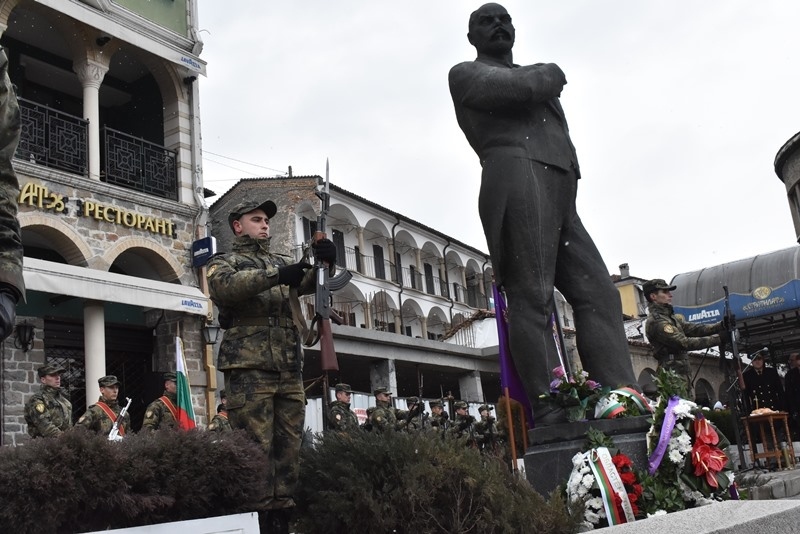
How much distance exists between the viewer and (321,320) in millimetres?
4375

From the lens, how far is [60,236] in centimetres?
1441

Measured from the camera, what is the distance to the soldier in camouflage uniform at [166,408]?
11766mm

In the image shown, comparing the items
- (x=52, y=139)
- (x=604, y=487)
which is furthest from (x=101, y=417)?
(x=604, y=487)

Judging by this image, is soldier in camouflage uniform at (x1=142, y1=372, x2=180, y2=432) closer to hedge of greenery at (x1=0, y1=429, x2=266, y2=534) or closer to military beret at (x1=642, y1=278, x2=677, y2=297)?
military beret at (x1=642, y1=278, x2=677, y2=297)

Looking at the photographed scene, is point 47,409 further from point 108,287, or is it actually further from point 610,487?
point 610,487

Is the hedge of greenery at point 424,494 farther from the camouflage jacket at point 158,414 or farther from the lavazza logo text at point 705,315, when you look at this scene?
the lavazza logo text at point 705,315

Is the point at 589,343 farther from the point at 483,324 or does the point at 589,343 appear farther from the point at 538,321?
the point at 483,324

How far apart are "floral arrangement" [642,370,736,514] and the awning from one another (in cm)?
1059

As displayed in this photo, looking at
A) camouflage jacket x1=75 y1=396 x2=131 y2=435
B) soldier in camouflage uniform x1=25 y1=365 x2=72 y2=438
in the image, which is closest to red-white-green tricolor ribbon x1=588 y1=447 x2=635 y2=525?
soldier in camouflage uniform x1=25 y1=365 x2=72 y2=438

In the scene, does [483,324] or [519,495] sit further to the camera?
[483,324]

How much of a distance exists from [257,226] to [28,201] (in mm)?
10485

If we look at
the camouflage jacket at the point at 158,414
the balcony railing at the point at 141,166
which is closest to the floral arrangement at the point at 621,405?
the camouflage jacket at the point at 158,414

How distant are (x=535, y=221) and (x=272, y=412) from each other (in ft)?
6.00

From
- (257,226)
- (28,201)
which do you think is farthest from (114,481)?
(28,201)
